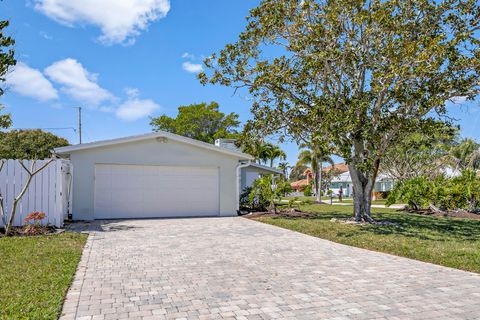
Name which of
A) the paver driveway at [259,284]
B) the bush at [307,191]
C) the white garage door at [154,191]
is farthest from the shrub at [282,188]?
the bush at [307,191]

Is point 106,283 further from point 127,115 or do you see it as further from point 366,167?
point 127,115

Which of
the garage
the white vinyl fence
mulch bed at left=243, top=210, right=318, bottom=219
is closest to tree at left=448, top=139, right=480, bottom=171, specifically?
mulch bed at left=243, top=210, right=318, bottom=219

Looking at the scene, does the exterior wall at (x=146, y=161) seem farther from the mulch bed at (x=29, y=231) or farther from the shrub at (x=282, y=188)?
the mulch bed at (x=29, y=231)

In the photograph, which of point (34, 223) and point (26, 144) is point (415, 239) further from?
point (26, 144)

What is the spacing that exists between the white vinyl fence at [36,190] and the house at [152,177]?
2705 mm

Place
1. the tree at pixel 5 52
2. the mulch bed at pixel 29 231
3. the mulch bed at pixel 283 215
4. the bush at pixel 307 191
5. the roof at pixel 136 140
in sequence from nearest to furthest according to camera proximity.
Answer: the tree at pixel 5 52 < the mulch bed at pixel 29 231 < the roof at pixel 136 140 < the mulch bed at pixel 283 215 < the bush at pixel 307 191

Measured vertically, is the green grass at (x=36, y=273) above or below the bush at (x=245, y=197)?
below

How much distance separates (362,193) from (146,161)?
8.71 meters

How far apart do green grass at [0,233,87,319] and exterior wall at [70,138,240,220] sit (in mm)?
5018

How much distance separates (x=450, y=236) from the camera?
10.7m

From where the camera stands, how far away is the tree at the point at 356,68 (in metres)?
11.5

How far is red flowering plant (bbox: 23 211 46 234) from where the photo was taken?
10461 mm

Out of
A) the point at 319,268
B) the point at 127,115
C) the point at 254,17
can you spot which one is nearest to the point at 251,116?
the point at 254,17

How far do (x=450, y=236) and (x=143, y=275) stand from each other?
8.74m
